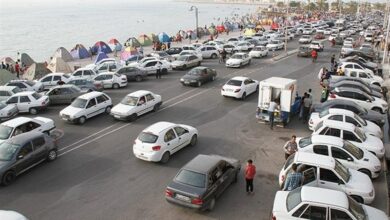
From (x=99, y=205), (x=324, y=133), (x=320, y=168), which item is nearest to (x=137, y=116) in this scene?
(x=99, y=205)

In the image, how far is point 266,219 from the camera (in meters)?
11.7

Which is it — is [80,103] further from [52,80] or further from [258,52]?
[258,52]

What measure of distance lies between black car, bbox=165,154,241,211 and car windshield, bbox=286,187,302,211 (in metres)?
2.50

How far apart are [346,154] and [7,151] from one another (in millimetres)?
13293

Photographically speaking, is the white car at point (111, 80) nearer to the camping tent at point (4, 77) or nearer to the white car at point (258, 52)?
the camping tent at point (4, 77)

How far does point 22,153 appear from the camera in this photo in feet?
48.0

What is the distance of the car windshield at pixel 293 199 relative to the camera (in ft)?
33.8

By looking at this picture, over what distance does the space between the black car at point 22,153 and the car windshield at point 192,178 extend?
6799 mm

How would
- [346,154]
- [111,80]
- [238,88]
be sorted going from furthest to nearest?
1. [111,80]
2. [238,88]
3. [346,154]

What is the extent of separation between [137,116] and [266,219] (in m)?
11.8

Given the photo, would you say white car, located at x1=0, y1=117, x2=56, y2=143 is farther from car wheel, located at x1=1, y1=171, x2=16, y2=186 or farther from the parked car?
the parked car

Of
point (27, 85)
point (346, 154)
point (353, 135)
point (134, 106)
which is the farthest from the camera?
point (27, 85)

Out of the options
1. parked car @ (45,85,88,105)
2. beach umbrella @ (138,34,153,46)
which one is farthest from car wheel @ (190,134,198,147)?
beach umbrella @ (138,34,153,46)

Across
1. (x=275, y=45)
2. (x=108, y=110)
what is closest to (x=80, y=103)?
(x=108, y=110)
